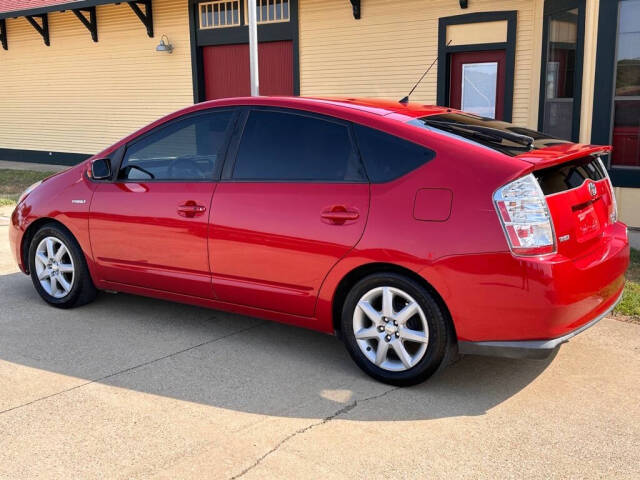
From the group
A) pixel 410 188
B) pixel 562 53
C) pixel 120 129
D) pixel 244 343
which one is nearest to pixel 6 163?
pixel 120 129

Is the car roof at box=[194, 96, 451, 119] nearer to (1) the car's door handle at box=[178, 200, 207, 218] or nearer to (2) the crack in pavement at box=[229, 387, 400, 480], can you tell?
(1) the car's door handle at box=[178, 200, 207, 218]

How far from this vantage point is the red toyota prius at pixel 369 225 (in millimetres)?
3684

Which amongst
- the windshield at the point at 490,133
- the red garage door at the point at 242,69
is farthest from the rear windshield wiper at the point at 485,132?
the red garage door at the point at 242,69

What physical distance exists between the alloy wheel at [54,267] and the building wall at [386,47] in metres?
7.13

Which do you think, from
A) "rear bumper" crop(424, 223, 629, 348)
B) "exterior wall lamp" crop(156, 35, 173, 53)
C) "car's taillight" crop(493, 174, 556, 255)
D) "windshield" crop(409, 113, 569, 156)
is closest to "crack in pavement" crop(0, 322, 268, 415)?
"rear bumper" crop(424, 223, 629, 348)

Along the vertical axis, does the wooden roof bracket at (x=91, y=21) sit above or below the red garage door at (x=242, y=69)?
above

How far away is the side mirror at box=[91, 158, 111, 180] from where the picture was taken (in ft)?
17.2

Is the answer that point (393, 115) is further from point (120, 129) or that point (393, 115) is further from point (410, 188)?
point (120, 129)

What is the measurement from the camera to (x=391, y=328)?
4.03 meters

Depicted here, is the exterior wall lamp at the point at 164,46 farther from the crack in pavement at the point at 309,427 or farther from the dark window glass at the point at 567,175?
the crack in pavement at the point at 309,427

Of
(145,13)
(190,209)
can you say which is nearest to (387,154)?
(190,209)

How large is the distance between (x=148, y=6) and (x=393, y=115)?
12161 millimetres

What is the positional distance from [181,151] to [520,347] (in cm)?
Answer: 267

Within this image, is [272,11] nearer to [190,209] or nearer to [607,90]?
[607,90]
